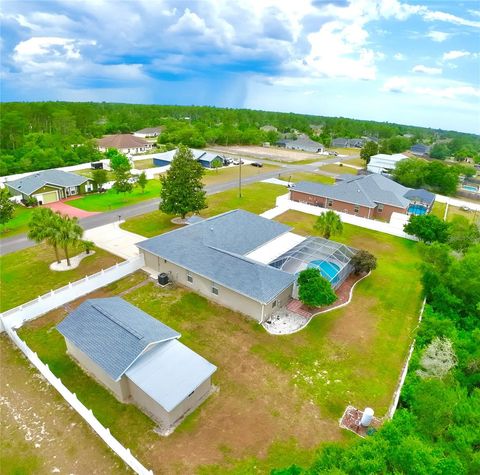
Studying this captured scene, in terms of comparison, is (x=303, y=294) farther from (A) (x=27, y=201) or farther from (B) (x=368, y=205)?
(A) (x=27, y=201)

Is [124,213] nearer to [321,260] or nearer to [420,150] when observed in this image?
[321,260]

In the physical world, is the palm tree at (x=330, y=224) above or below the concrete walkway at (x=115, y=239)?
above

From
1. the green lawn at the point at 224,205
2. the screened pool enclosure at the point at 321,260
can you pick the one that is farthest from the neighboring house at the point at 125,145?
the screened pool enclosure at the point at 321,260

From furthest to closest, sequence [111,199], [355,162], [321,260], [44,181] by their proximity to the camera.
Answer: [355,162]
[111,199]
[44,181]
[321,260]

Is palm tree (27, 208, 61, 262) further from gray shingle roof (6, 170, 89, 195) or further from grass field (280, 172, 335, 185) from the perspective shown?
grass field (280, 172, 335, 185)

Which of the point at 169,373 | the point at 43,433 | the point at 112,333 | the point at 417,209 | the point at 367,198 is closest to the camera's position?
the point at 43,433

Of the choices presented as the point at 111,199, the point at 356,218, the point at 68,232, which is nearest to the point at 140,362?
the point at 68,232

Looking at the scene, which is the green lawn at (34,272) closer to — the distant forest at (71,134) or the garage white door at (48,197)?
the garage white door at (48,197)
